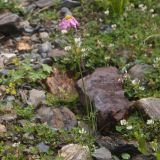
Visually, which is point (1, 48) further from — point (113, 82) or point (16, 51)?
point (113, 82)

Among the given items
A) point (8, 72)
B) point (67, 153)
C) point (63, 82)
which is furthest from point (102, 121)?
point (8, 72)

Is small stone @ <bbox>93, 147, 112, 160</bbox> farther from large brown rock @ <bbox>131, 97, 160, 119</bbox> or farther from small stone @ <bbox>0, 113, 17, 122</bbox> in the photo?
small stone @ <bbox>0, 113, 17, 122</bbox>

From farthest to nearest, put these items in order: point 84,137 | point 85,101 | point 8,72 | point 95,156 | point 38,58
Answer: point 38,58 < point 8,72 < point 85,101 < point 84,137 < point 95,156

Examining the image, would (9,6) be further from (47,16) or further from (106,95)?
(106,95)

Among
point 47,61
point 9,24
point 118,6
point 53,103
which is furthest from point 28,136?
point 118,6

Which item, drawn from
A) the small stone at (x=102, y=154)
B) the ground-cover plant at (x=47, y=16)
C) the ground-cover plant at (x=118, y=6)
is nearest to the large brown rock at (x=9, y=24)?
the ground-cover plant at (x=47, y=16)
